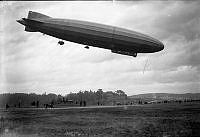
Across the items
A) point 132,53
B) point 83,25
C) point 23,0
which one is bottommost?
point 132,53

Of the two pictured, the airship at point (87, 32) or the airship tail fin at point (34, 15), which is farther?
the airship tail fin at point (34, 15)

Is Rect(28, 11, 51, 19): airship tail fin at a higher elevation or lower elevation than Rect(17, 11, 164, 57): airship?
higher

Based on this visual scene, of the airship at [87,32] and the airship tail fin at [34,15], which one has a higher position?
the airship tail fin at [34,15]

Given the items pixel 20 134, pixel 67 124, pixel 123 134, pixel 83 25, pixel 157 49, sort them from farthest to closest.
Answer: pixel 157 49
pixel 83 25
pixel 67 124
pixel 20 134
pixel 123 134

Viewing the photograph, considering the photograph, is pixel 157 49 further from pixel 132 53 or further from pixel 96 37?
pixel 96 37

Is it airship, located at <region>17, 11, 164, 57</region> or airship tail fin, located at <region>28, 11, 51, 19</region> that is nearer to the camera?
airship, located at <region>17, 11, 164, 57</region>

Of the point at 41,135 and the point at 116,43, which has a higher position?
the point at 116,43

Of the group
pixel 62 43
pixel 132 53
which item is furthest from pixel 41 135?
pixel 132 53

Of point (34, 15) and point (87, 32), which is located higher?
point (34, 15)
